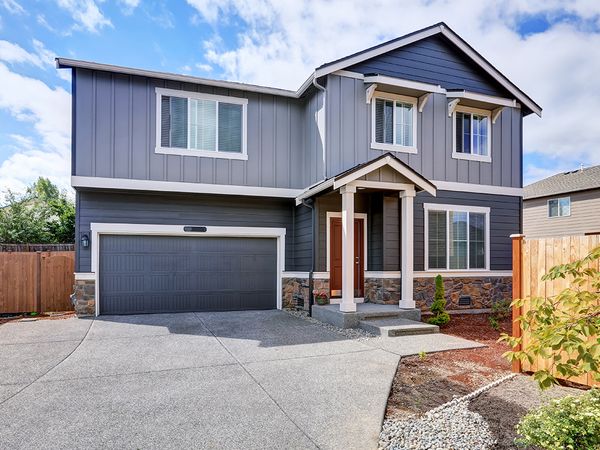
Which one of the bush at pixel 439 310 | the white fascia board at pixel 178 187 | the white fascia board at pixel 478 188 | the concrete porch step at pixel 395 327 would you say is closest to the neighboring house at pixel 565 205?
the white fascia board at pixel 478 188

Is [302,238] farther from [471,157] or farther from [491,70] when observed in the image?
[491,70]

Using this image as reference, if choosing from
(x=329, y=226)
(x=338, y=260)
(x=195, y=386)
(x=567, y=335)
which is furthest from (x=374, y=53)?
(x=567, y=335)

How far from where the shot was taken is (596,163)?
21.2 m

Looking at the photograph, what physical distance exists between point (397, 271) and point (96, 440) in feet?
23.8

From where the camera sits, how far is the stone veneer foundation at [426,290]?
9195mm

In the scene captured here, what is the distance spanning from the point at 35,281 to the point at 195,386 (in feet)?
24.9

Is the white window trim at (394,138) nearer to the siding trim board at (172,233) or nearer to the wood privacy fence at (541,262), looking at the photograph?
the siding trim board at (172,233)

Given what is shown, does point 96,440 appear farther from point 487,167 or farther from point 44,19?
point 487,167

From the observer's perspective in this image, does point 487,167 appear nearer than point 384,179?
No

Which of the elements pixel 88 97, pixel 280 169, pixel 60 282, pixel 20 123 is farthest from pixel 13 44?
pixel 20 123

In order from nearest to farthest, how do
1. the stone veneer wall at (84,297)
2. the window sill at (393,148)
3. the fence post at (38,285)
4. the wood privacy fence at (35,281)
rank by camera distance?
the stone veneer wall at (84,297), the window sill at (393,148), the wood privacy fence at (35,281), the fence post at (38,285)

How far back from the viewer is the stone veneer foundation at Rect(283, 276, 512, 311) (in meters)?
9.20

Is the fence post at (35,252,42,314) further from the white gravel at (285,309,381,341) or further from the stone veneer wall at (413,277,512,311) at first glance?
the stone veneer wall at (413,277,512,311)

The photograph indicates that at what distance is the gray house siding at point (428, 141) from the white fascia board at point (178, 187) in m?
1.67
